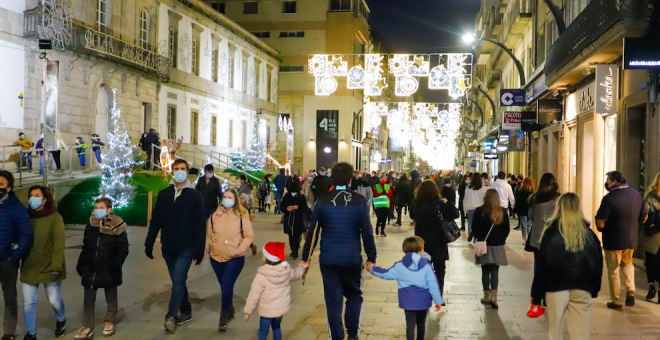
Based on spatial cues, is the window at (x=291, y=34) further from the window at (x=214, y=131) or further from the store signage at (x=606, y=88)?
the store signage at (x=606, y=88)

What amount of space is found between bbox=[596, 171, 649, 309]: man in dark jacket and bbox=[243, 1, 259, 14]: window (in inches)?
1830

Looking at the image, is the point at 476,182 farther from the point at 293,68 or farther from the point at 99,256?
the point at 293,68

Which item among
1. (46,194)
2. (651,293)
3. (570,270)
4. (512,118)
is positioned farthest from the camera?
(512,118)

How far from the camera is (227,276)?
24.6 ft

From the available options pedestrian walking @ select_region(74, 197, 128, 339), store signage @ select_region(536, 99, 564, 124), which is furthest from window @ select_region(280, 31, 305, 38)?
pedestrian walking @ select_region(74, 197, 128, 339)

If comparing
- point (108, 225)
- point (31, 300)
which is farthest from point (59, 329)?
point (108, 225)

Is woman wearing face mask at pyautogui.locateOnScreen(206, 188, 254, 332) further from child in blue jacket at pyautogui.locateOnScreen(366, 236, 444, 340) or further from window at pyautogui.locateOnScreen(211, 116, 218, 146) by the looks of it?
window at pyautogui.locateOnScreen(211, 116, 218, 146)

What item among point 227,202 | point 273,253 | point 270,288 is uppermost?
point 227,202

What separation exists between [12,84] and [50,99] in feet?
6.04

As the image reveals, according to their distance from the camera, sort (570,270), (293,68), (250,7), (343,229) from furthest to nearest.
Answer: (293,68), (250,7), (343,229), (570,270)

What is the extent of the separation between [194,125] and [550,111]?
67.1ft

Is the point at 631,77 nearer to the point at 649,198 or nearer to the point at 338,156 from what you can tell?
the point at 649,198

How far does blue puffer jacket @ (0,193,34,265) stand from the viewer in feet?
21.5

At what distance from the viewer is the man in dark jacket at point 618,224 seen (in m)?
8.53
